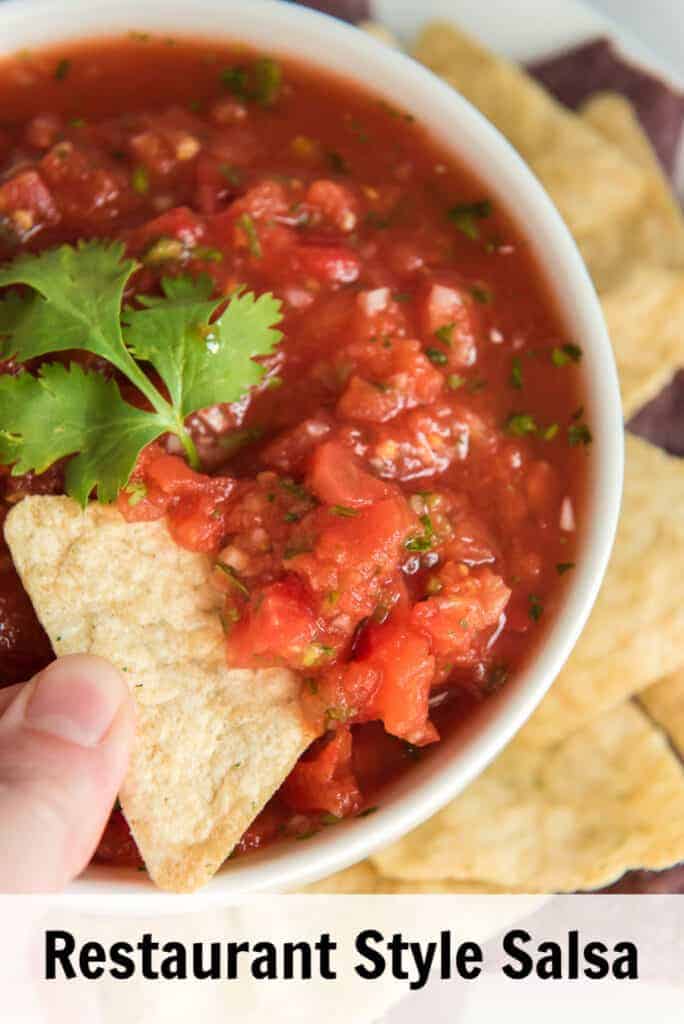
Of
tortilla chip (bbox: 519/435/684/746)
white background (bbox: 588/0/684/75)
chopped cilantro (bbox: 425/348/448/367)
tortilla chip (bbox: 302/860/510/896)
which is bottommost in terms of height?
tortilla chip (bbox: 302/860/510/896)

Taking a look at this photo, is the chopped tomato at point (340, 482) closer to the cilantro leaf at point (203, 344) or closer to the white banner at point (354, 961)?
the cilantro leaf at point (203, 344)

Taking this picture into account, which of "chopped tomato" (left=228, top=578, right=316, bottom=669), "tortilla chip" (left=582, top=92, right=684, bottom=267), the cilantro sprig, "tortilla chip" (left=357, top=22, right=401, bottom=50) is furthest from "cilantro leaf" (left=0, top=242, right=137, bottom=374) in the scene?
"tortilla chip" (left=582, top=92, right=684, bottom=267)

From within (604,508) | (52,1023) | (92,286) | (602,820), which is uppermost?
(92,286)

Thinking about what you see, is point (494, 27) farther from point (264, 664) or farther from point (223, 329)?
point (264, 664)

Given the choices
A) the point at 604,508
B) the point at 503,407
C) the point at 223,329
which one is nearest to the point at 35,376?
the point at 223,329

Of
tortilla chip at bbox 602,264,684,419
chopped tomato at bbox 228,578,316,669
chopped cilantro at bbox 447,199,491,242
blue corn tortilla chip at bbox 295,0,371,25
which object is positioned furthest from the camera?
blue corn tortilla chip at bbox 295,0,371,25

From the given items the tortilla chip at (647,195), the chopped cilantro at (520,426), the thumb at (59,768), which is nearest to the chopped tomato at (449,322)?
the chopped cilantro at (520,426)

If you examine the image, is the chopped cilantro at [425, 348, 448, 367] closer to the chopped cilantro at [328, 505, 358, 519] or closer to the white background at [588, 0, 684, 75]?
the chopped cilantro at [328, 505, 358, 519]
